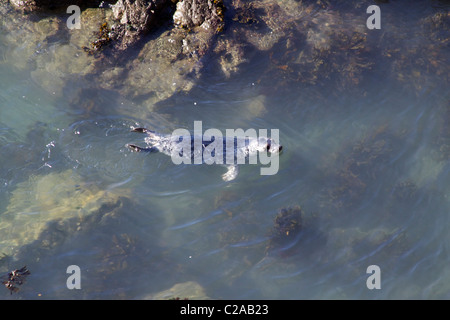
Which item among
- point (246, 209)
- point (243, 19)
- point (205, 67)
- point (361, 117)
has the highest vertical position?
point (243, 19)

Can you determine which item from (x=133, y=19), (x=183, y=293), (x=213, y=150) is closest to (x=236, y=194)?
(x=213, y=150)

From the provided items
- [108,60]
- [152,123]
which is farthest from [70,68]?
[152,123]

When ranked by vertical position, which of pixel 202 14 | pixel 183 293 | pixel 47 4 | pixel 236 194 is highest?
pixel 47 4

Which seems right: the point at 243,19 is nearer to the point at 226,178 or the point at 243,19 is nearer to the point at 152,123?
the point at 152,123

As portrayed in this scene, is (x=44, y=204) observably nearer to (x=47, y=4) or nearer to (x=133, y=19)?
(x=133, y=19)
